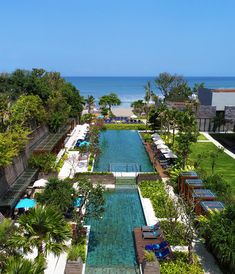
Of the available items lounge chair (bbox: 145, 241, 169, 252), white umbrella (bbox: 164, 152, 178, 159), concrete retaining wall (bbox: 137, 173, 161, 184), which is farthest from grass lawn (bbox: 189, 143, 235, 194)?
lounge chair (bbox: 145, 241, 169, 252)

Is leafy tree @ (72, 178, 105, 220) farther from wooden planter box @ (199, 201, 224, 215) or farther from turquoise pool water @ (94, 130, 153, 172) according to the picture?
turquoise pool water @ (94, 130, 153, 172)

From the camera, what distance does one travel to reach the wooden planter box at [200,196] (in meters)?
19.9

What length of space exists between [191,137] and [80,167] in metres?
11.3

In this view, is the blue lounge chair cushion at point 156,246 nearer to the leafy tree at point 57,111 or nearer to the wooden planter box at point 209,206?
the wooden planter box at point 209,206

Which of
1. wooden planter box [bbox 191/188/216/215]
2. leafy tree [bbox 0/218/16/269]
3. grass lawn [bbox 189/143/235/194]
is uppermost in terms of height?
leafy tree [bbox 0/218/16/269]

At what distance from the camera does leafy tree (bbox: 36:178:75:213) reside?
1742 cm

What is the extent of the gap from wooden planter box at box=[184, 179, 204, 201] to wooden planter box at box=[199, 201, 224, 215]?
2.43m

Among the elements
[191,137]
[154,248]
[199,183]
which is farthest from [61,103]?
[154,248]

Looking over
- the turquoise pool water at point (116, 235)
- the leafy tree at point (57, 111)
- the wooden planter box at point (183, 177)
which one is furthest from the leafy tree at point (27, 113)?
the wooden planter box at point (183, 177)

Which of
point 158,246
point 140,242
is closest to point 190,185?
point 140,242

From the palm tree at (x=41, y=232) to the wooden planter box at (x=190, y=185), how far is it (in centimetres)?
1194

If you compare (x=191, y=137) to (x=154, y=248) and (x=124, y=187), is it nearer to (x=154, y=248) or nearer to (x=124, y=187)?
(x=124, y=187)

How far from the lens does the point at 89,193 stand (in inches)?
713

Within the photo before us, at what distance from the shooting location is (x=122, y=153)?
38.7 metres
